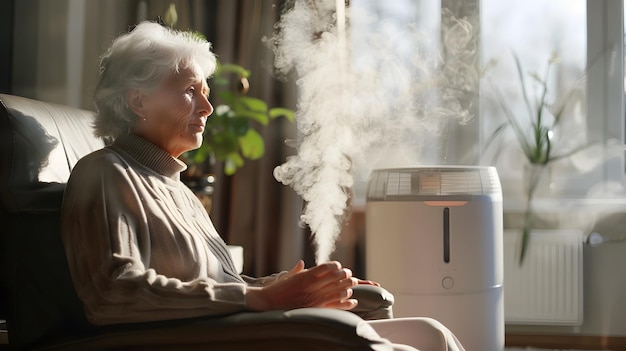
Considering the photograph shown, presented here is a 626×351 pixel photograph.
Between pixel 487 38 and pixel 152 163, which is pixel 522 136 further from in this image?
pixel 152 163

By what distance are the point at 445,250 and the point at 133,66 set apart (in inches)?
50.9

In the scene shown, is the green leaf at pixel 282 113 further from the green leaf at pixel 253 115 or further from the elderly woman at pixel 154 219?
the elderly woman at pixel 154 219

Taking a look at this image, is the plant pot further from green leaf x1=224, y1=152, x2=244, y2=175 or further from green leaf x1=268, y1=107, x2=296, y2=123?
green leaf x1=224, y1=152, x2=244, y2=175

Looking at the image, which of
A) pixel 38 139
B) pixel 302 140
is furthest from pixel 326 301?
pixel 302 140

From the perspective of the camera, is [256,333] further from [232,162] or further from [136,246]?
[232,162]

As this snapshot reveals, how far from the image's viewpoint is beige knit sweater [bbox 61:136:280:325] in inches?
44.6

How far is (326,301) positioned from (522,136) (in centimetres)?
233

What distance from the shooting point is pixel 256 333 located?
43.0 inches

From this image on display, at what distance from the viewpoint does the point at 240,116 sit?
2.83 meters

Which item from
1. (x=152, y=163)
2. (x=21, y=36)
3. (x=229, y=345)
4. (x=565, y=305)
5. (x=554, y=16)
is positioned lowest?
(x=565, y=305)

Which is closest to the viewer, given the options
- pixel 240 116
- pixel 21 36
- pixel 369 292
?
pixel 369 292

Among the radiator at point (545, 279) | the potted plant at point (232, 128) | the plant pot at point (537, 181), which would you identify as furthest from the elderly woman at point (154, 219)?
the plant pot at point (537, 181)

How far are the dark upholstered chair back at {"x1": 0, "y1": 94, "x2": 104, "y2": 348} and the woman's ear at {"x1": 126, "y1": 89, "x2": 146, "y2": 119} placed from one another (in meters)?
0.19

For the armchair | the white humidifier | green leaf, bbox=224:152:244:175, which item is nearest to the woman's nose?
the armchair
